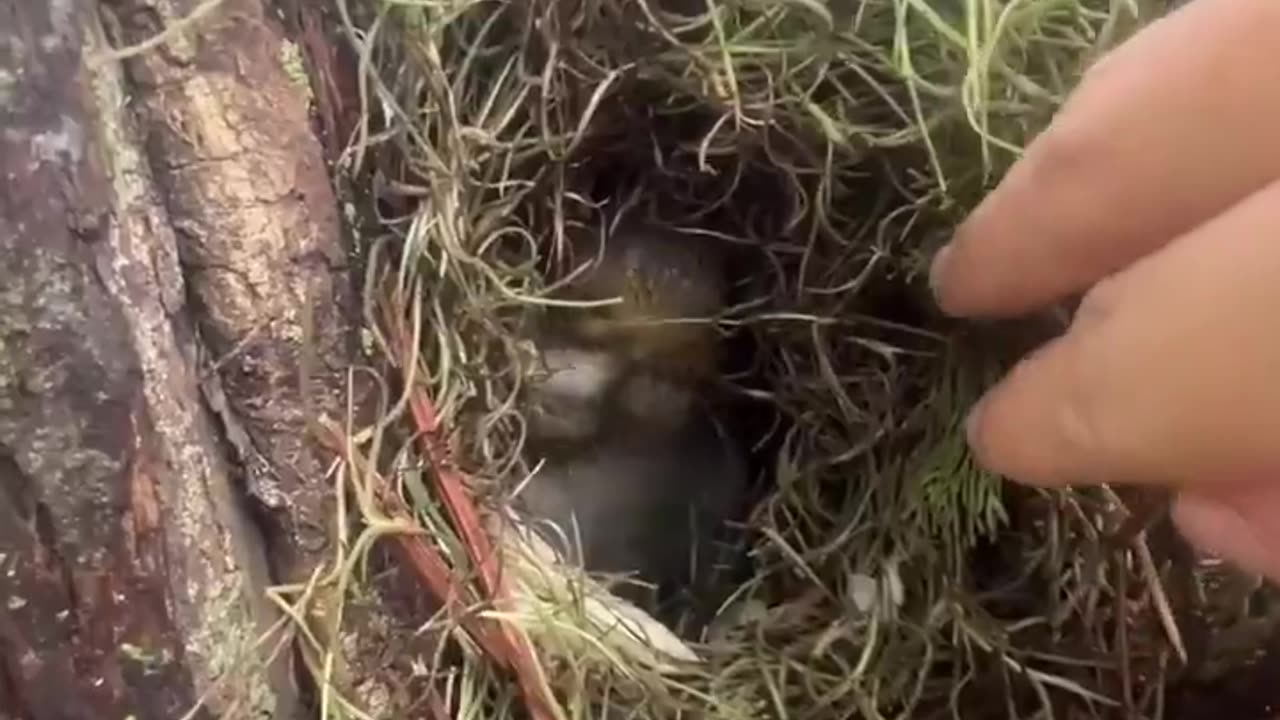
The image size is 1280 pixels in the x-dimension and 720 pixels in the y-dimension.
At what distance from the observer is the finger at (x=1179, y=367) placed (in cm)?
42

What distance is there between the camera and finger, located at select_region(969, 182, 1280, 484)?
0.42 m

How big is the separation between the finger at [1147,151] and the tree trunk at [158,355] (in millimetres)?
249

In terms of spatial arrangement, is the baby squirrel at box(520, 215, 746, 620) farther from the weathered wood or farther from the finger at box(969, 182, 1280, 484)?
the finger at box(969, 182, 1280, 484)

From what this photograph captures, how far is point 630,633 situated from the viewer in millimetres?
714

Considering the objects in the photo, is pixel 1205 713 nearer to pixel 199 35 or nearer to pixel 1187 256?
pixel 1187 256

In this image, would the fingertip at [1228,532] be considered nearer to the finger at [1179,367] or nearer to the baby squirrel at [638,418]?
the finger at [1179,367]

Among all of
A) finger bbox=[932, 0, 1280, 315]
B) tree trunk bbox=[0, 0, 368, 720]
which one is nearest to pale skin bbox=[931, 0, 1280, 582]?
finger bbox=[932, 0, 1280, 315]

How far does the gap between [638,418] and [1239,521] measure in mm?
423

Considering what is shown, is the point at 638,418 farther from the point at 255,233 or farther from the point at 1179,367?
the point at 1179,367

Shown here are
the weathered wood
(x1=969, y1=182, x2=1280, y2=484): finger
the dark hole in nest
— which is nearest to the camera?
(x1=969, y1=182, x2=1280, y2=484): finger

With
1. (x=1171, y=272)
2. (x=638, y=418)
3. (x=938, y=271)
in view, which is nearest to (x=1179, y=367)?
(x=1171, y=272)

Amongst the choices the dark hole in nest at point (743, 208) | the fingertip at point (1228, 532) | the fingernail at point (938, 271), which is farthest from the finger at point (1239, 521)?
the dark hole in nest at point (743, 208)

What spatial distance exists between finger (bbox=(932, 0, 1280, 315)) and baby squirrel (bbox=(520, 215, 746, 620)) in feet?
0.93

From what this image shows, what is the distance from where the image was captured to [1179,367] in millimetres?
439
